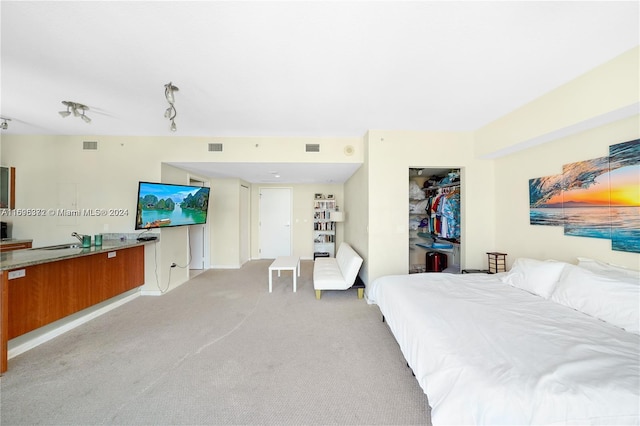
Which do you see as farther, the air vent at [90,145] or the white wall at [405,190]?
the air vent at [90,145]

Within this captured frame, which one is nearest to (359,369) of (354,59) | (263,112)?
(354,59)

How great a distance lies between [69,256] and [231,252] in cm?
321

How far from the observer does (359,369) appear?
2.00 metres

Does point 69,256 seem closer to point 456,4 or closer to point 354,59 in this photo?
point 354,59

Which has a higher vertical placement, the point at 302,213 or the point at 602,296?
the point at 302,213

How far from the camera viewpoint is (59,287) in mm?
2572

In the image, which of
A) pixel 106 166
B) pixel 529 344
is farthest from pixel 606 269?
pixel 106 166

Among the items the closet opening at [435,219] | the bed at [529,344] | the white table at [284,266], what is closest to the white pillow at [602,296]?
the bed at [529,344]

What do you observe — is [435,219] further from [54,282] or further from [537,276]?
[54,282]

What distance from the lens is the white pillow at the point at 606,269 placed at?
1.79 m

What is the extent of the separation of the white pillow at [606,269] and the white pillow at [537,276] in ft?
0.63

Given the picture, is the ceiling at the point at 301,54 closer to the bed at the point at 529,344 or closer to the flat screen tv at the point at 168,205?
the flat screen tv at the point at 168,205

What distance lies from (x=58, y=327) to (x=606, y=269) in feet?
18.8

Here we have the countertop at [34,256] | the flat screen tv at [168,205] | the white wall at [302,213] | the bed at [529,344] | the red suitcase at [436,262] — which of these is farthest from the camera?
the white wall at [302,213]
